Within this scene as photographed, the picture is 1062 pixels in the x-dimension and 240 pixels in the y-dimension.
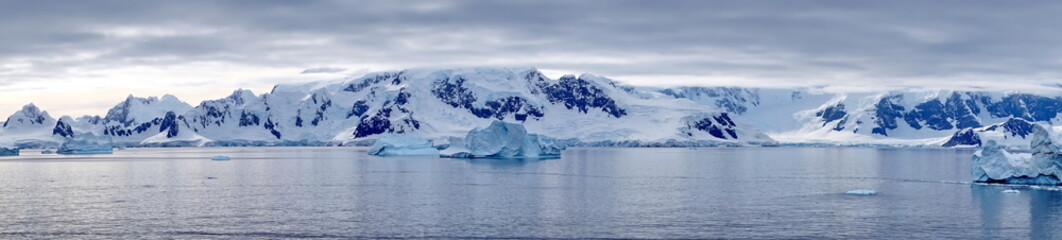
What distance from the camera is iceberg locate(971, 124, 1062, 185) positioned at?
241 ft

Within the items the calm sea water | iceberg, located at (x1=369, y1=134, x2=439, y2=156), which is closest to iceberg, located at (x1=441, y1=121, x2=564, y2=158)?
iceberg, located at (x1=369, y1=134, x2=439, y2=156)

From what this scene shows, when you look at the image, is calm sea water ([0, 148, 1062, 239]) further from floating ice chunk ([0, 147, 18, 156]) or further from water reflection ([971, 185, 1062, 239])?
floating ice chunk ([0, 147, 18, 156])

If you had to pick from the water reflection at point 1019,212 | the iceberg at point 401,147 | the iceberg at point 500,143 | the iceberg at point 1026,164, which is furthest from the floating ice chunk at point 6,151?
the water reflection at point 1019,212

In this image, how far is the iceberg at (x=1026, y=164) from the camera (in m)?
73.4

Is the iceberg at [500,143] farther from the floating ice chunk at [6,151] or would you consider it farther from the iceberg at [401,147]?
the floating ice chunk at [6,151]

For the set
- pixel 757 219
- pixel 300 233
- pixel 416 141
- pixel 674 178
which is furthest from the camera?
pixel 416 141

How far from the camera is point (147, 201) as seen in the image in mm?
63438

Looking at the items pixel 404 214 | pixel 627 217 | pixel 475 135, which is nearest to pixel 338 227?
pixel 404 214

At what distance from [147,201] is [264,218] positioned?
556 inches

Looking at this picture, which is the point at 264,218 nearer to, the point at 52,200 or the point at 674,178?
the point at 52,200

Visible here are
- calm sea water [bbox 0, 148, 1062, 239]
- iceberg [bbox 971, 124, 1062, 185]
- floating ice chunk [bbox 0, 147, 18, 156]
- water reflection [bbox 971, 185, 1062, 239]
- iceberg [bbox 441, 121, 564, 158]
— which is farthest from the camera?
floating ice chunk [bbox 0, 147, 18, 156]

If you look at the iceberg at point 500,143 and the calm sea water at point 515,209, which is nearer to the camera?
the calm sea water at point 515,209

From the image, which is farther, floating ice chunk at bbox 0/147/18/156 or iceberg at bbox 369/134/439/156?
floating ice chunk at bbox 0/147/18/156

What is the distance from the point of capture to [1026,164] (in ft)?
252
